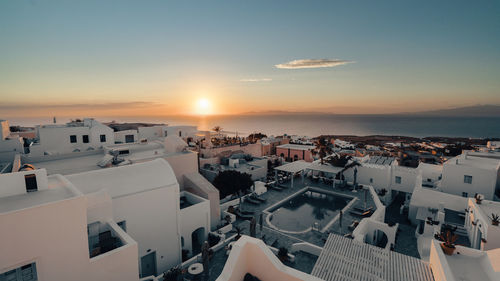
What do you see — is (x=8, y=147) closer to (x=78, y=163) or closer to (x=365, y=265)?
(x=78, y=163)

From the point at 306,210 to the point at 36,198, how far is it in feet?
67.1

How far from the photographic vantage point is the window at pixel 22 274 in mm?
7375

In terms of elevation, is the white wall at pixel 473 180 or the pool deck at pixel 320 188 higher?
the white wall at pixel 473 180

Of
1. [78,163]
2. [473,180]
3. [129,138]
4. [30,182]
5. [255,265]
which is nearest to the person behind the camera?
[255,265]

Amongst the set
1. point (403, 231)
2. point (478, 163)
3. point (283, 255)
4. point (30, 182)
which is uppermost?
point (30, 182)

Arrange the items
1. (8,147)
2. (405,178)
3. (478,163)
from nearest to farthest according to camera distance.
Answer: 1. (478,163)
2. (8,147)
3. (405,178)

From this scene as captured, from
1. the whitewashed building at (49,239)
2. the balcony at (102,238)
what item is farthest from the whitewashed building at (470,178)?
the balcony at (102,238)

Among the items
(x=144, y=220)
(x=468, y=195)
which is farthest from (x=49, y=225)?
(x=468, y=195)

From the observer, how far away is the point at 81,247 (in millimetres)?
8352

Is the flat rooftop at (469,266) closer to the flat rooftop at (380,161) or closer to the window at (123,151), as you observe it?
the flat rooftop at (380,161)

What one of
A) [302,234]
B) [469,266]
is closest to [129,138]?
[302,234]

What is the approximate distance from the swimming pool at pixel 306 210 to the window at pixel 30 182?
15411 mm

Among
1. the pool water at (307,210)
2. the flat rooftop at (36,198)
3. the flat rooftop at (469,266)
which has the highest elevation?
the flat rooftop at (36,198)

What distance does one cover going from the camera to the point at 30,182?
9477 millimetres
